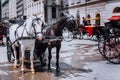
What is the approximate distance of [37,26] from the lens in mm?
9781

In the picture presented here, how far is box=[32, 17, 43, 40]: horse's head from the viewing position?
9.62 m

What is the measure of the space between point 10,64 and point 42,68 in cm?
172

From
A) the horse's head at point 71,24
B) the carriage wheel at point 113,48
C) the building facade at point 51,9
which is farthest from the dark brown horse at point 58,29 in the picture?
the building facade at point 51,9

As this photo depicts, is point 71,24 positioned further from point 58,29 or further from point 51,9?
point 51,9

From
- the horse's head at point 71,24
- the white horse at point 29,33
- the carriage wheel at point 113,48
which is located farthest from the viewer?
the carriage wheel at point 113,48

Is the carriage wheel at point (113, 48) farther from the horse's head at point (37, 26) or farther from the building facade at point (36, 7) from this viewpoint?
the building facade at point (36, 7)

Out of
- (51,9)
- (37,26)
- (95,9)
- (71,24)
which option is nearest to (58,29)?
(71,24)

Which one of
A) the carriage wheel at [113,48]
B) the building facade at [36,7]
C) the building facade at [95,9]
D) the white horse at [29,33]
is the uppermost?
the building facade at [36,7]

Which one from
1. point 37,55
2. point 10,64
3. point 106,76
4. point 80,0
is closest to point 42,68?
point 37,55

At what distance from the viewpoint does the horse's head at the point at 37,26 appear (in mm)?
9619

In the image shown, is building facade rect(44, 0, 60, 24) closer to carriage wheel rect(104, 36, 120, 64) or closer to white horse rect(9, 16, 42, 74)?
carriage wheel rect(104, 36, 120, 64)

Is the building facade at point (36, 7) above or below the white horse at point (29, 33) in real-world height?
above

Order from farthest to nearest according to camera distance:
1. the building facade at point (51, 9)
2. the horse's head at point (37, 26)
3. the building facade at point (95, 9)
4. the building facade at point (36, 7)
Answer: the building facade at point (36, 7)
the building facade at point (51, 9)
the building facade at point (95, 9)
the horse's head at point (37, 26)

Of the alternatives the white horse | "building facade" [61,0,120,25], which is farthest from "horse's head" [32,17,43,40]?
"building facade" [61,0,120,25]
